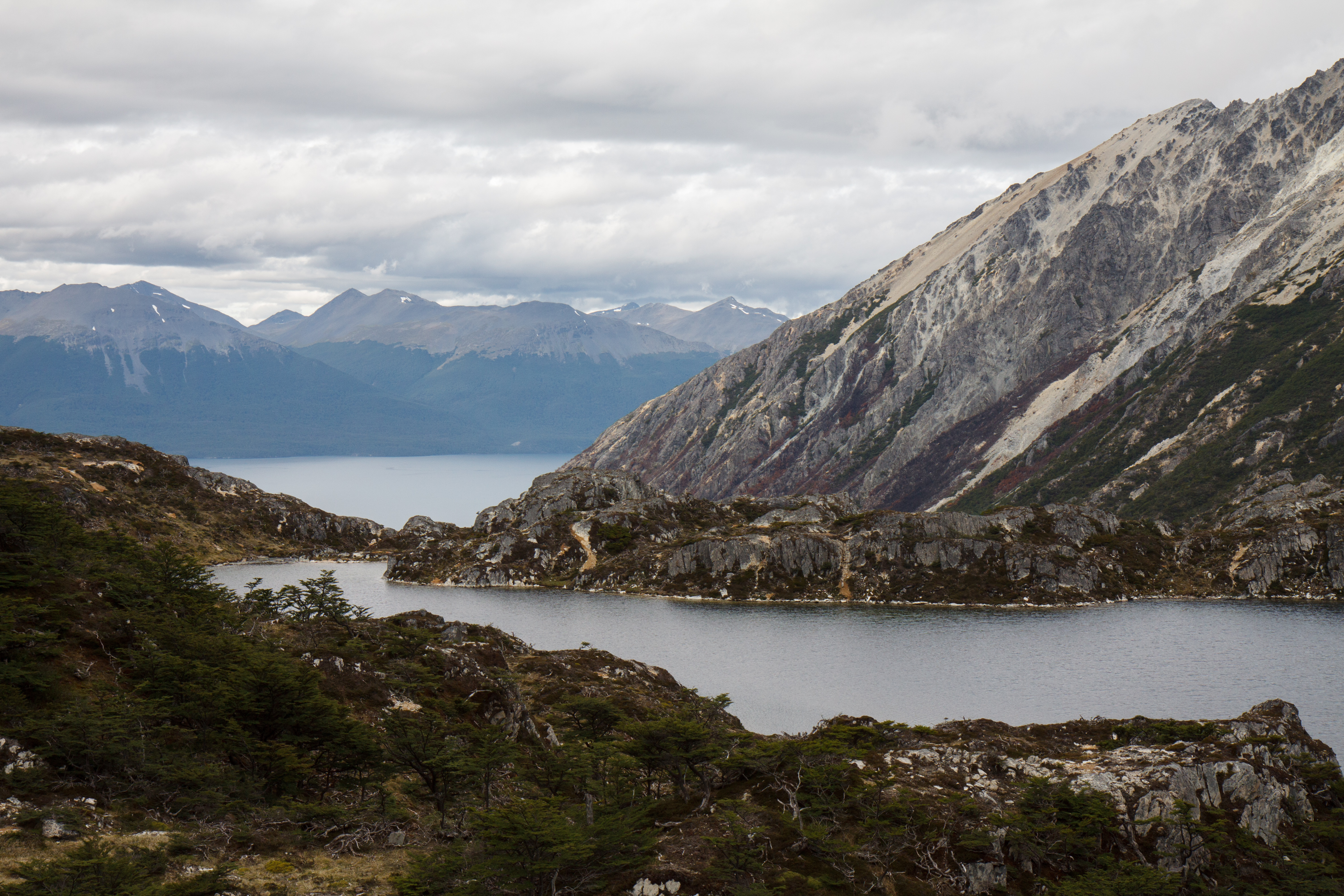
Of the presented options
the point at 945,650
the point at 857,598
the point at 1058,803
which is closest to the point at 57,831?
the point at 1058,803

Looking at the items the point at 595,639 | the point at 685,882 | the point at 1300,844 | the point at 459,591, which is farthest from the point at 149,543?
the point at 1300,844

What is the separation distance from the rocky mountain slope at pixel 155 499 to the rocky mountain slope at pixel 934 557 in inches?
1074

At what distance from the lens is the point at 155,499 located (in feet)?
570

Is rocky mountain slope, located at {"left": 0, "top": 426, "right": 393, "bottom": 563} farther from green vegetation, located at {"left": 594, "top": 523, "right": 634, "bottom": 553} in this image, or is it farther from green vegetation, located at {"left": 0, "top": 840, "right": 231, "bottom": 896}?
green vegetation, located at {"left": 0, "top": 840, "right": 231, "bottom": 896}

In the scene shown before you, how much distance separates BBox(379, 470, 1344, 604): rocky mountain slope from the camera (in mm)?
151125

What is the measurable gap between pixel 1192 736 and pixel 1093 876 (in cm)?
2090

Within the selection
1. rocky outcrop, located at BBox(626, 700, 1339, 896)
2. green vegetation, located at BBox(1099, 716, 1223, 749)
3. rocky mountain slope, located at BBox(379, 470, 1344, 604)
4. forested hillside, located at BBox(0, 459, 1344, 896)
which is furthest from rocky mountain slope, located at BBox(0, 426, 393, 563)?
green vegetation, located at BBox(1099, 716, 1223, 749)

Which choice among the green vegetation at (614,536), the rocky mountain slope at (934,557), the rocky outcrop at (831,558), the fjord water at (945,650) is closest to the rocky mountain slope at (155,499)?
the fjord water at (945,650)

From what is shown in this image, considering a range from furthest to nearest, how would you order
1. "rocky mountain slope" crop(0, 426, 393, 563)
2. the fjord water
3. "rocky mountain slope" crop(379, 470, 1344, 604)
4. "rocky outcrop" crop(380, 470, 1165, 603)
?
"rocky outcrop" crop(380, 470, 1165, 603) → "rocky mountain slope" crop(0, 426, 393, 563) → "rocky mountain slope" crop(379, 470, 1344, 604) → the fjord water

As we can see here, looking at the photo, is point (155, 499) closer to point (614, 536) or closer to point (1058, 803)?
point (614, 536)

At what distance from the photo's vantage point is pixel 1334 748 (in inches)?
2832

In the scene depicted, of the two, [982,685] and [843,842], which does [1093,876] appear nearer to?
[843,842]

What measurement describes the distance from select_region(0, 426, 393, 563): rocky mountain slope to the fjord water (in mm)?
16195

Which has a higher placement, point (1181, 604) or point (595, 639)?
point (1181, 604)
